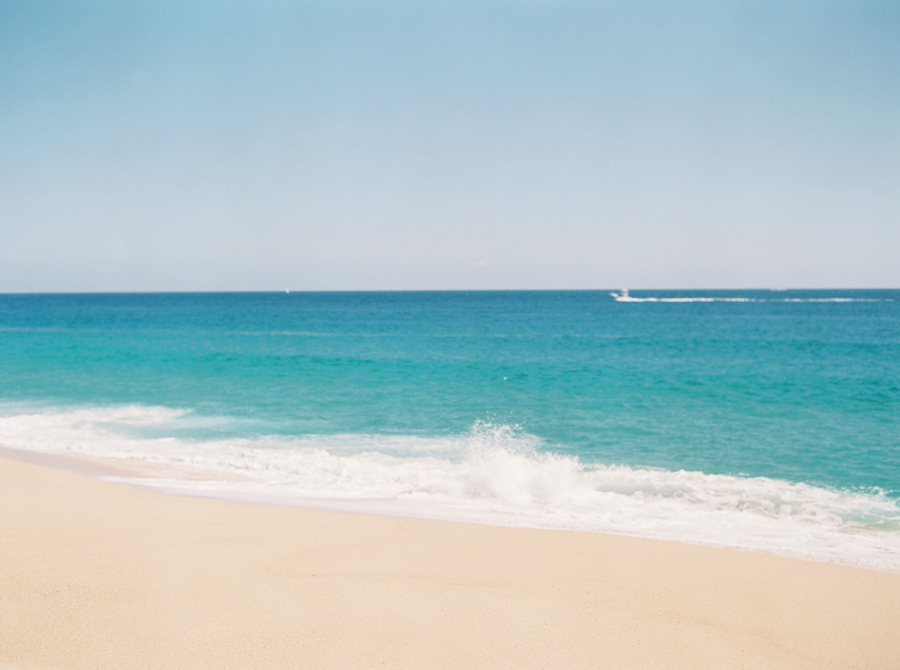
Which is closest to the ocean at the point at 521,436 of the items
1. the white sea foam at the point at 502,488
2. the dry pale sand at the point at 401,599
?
the white sea foam at the point at 502,488

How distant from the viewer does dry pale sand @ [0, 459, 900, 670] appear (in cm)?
411

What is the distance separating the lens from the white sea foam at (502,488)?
24.8 feet

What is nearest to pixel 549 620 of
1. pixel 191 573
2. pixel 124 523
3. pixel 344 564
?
pixel 344 564

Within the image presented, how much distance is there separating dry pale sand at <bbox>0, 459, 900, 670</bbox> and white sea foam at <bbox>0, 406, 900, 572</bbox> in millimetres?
1226

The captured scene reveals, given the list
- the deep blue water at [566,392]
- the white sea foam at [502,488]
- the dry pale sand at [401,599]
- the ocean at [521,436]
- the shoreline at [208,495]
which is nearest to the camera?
the dry pale sand at [401,599]

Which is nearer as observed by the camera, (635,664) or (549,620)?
(635,664)

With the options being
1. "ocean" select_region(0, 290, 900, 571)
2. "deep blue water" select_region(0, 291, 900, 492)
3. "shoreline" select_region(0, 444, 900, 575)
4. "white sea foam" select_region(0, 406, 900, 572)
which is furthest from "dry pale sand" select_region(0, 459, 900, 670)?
"deep blue water" select_region(0, 291, 900, 492)

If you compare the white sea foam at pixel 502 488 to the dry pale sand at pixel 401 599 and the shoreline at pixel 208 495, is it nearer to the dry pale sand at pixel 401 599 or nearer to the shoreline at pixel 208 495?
the shoreline at pixel 208 495

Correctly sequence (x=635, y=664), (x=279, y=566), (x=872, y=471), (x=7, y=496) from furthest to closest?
(x=872, y=471) < (x=7, y=496) < (x=279, y=566) < (x=635, y=664)

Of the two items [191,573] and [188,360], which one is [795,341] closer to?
[188,360]

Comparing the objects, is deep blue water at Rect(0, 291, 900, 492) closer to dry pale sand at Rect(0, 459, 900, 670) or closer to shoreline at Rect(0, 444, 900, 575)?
shoreline at Rect(0, 444, 900, 575)

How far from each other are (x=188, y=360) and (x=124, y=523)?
23.6m

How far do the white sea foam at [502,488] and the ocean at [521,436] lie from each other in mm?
47

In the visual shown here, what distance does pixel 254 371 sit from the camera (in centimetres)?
2431
